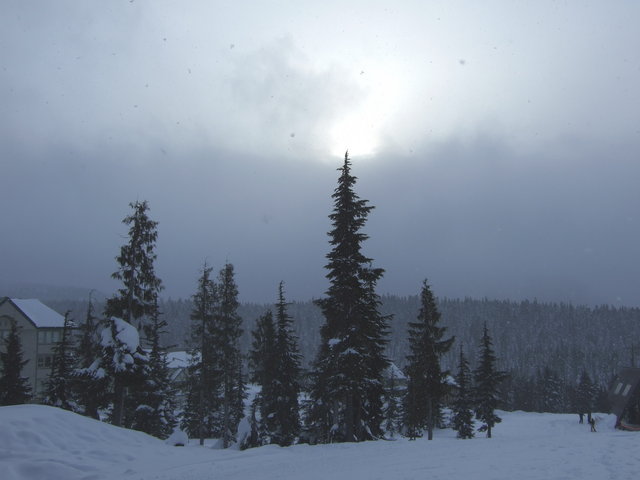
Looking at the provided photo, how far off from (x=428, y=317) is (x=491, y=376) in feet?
52.8

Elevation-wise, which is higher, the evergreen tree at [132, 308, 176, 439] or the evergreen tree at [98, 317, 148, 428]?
the evergreen tree at [98, 317, 148, 428]

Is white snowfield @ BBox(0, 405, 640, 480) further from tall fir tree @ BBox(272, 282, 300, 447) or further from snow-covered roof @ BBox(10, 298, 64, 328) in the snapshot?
snow-covered roof @ BBox(10, 298, 64, 328)

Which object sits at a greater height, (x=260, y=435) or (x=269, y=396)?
(x=269, y=396)

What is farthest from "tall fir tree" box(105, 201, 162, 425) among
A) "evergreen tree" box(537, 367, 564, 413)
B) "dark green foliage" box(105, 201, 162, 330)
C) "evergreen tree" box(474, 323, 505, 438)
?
"evergreen tree" box(537, 367, 564, 413)

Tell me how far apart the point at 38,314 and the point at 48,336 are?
3284 mm

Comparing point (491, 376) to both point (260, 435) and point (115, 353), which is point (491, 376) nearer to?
point (260, 435)

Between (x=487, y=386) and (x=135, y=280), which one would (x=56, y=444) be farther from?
(x=487, y=386)

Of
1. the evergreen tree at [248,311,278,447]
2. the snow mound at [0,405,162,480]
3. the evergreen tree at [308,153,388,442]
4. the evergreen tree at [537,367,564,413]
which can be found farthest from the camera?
the evergreen tree at [537,367,564,413]

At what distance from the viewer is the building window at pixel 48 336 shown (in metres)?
56.0

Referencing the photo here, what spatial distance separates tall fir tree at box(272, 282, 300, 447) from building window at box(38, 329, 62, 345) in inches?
1318

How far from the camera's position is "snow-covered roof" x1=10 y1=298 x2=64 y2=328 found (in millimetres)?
56094

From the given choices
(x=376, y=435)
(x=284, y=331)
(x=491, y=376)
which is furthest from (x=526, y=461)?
(x=491, y=376)

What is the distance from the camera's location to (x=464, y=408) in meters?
54.6

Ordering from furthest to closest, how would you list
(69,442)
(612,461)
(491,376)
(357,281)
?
1. (491,376)
2. (357,281)
3. (69,442)
4. (612,461)
